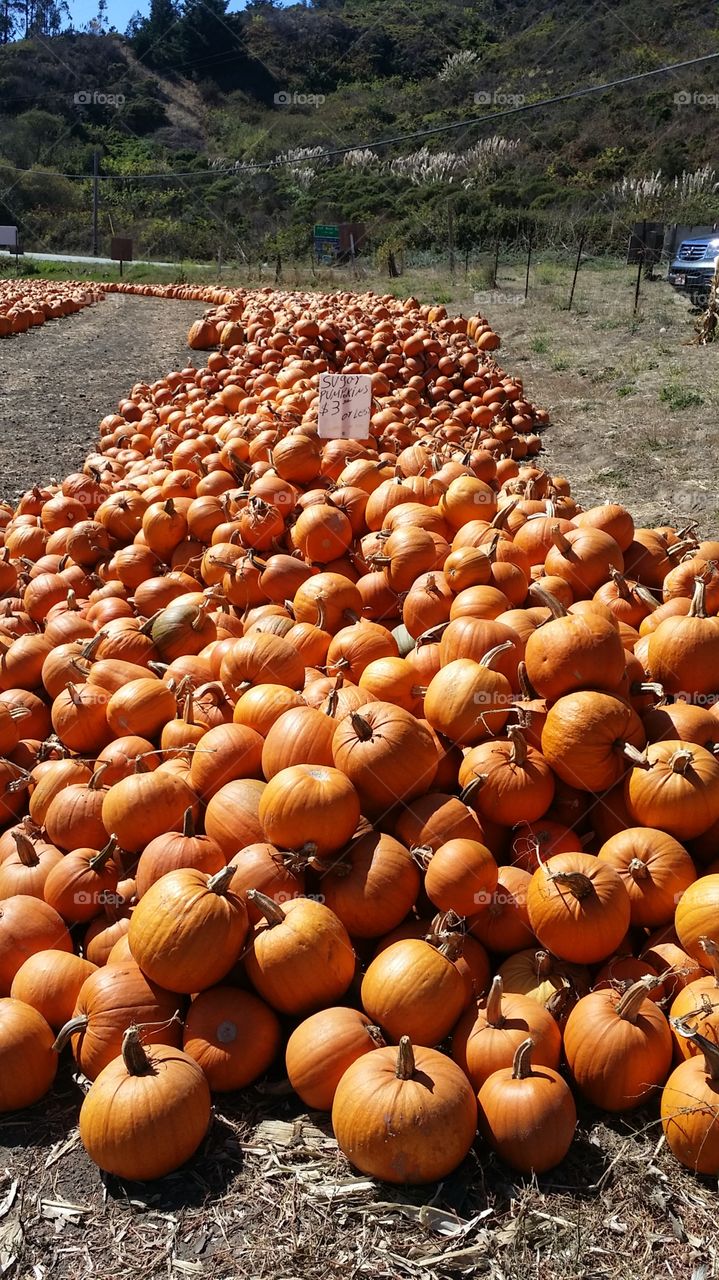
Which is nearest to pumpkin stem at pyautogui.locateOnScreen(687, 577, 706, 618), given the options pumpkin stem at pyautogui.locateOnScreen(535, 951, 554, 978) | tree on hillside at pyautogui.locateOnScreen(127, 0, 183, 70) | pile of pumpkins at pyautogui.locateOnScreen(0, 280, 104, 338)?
pumpkin stem at pyautogui.locateOnScreen(535, 951, 554, 978)

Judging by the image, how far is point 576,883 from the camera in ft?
7.75

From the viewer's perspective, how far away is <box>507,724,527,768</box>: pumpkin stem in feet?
9.06

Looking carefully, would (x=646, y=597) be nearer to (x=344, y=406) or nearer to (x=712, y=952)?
(x=712, y=952)

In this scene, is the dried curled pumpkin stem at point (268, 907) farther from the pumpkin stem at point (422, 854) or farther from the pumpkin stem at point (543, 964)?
the pumpkin stem at point (543, 964)

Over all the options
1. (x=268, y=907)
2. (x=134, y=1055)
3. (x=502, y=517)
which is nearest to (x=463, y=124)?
(x=502, y=517)

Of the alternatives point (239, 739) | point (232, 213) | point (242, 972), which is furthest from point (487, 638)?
point (232, 213)

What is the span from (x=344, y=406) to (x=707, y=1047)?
14.3ft

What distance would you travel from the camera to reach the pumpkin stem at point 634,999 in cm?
223

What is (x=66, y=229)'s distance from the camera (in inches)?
2016

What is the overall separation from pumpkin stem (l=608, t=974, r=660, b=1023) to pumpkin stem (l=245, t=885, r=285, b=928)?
99 centimetres

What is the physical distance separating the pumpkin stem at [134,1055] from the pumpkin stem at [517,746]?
4.68ft

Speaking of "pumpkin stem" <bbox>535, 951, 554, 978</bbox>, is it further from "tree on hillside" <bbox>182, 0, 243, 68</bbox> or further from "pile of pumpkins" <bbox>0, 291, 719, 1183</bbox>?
"tree on hillside" <bbox>182, 0, 243, 68</bbox>

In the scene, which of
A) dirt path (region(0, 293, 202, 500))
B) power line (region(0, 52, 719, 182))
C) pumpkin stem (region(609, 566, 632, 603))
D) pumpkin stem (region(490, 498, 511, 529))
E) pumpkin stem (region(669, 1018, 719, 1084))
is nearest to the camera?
pumpkin stem (region(669, 1018, 719, 1084))

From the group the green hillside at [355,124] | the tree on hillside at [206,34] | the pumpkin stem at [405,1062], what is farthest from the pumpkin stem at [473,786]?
the tree on hillside at [206,34]
